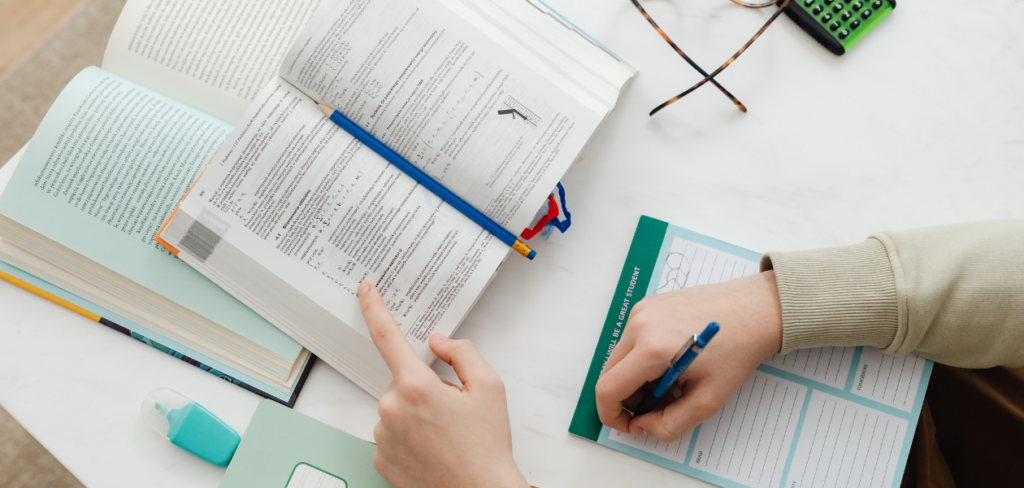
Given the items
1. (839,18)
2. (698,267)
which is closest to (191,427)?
(698,267)

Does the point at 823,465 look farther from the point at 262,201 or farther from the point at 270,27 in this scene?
the point at 270,27

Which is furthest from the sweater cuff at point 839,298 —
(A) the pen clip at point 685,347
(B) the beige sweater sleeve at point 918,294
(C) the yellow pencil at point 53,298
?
(C) the yellow pencil at point 53,298

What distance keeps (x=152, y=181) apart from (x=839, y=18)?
88cm

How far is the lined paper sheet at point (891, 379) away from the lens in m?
0.67

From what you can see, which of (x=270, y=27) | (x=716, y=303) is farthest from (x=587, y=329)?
(x=270, y=27)

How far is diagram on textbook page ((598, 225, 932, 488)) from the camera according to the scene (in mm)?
665

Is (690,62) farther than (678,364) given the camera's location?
Yes

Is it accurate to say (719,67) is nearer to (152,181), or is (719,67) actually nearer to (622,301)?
(622,301)

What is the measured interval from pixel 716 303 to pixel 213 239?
1.94 feet

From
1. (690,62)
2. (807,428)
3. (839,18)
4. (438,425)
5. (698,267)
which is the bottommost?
(438,425)

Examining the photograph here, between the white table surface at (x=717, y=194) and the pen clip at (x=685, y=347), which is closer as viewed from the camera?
the pen clip at (x=685, y=347)

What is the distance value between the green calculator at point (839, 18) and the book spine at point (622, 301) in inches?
12.2

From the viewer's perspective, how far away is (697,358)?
2.03 ft

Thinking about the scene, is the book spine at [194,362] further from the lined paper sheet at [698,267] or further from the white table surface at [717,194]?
the lined paper sheet at [698,267]
